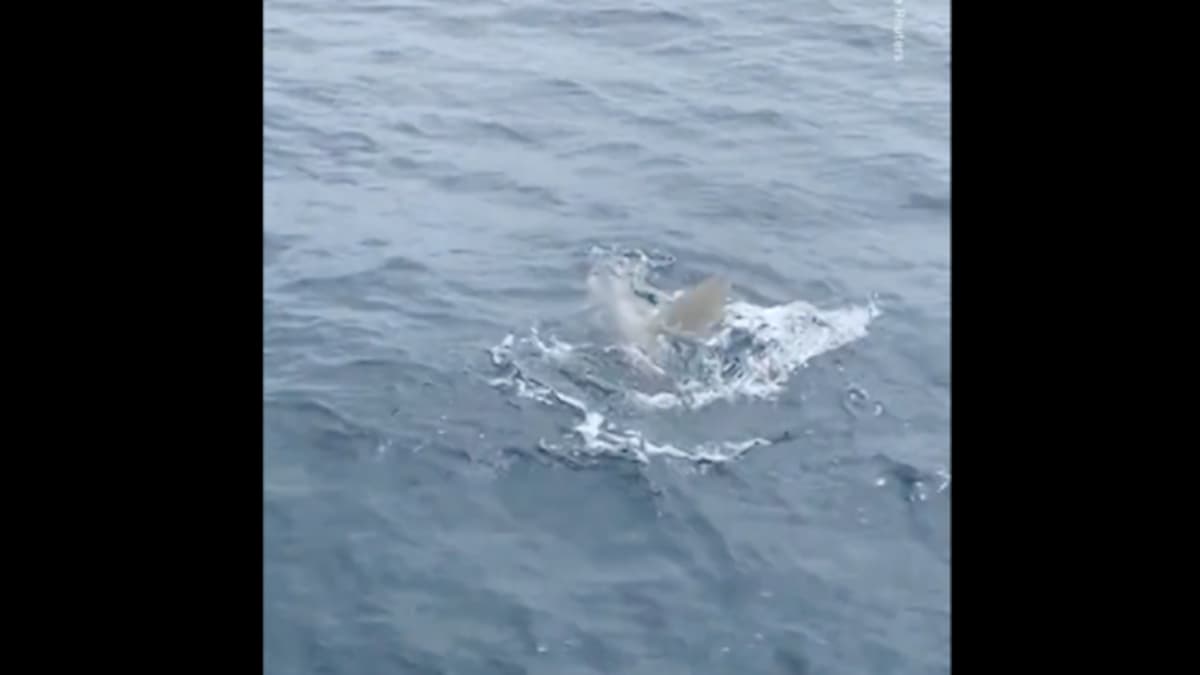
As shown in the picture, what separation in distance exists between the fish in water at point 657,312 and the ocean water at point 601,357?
0.32 feet

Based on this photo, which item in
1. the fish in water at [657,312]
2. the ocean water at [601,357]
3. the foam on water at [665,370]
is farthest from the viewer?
the fish in water at [657,312]

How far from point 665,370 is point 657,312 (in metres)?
0.51

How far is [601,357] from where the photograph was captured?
10641 mm

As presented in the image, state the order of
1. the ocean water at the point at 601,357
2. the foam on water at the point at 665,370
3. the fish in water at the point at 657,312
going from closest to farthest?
1. the ocean water at the point at 601,357
2. the foam on water at the point at 665,370
3. the fish in water at the point at 657,312

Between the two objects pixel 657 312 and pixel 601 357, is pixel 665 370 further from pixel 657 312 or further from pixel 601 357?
pixel 657 312

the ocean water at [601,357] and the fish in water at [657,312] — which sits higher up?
the fish in water at [657,312]

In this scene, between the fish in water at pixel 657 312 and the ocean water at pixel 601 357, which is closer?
the ocean water at pixel 601 357

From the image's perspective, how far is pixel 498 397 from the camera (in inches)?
407

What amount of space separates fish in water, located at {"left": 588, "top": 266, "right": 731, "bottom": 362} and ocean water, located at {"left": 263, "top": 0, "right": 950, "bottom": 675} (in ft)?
0.32

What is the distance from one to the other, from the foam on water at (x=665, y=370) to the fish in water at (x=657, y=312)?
0.12ft

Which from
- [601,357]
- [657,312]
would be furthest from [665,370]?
[657,312]

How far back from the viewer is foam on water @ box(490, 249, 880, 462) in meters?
10.0

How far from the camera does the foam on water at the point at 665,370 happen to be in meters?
10.0
